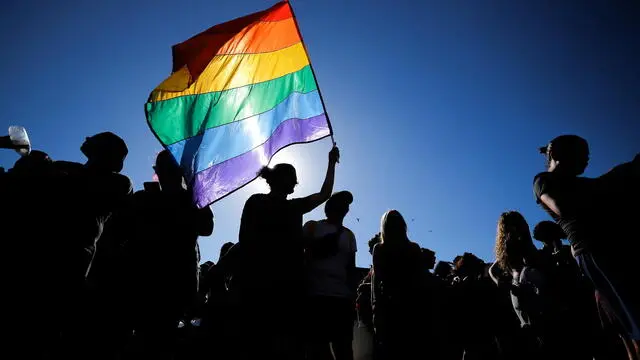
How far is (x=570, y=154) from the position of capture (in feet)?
9.00

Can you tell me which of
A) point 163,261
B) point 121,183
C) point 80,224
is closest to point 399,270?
point 163,261

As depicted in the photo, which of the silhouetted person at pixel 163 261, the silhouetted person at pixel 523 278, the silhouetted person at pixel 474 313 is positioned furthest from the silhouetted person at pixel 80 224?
the silhouetted person at pixel 474 313

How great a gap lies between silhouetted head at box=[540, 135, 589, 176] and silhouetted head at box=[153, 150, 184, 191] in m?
3.09

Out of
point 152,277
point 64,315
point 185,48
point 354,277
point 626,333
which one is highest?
point 185,48

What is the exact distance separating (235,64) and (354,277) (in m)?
2.68

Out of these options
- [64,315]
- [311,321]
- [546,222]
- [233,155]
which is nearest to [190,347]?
[311,321]

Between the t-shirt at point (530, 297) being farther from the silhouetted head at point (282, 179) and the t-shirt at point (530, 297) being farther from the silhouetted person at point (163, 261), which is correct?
the silhouetted person at point (163, 261)

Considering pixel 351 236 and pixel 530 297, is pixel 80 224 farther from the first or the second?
pixel 530 297

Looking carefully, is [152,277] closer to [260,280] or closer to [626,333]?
[260,280]

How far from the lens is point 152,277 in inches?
101

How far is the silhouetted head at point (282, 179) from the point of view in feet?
10.9

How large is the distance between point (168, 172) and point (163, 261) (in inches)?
33.5

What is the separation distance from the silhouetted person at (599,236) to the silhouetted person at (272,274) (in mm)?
1934

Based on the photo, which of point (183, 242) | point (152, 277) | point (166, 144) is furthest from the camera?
point (166, 144)
